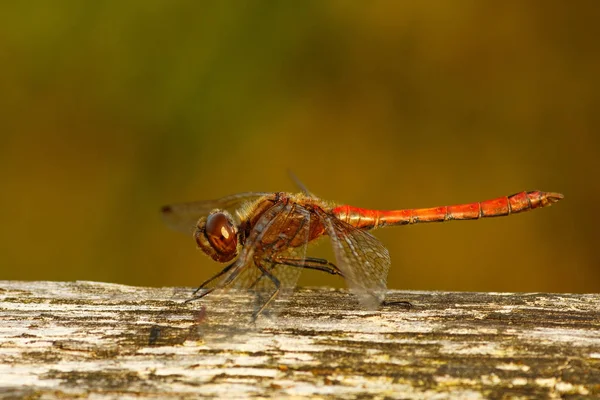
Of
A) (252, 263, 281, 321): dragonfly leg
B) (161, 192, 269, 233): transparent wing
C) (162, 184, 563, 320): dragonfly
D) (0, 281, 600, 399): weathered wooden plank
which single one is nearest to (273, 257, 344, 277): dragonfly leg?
(162, 184, 563, 320): dragonfly

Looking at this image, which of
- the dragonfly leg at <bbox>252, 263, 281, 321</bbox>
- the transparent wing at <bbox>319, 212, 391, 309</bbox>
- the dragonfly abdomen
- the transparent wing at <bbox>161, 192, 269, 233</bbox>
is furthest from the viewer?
the transparent wing at <bbox>161, 192, 269, 233</bbox>

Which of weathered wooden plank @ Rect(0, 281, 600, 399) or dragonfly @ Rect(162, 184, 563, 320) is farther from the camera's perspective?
dragonfly @ Rect(162, 184, 563, 320)

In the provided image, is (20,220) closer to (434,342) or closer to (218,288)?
(218,288)

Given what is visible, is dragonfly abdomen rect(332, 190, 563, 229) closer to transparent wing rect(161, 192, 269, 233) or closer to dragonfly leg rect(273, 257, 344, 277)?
dragonfly leg rect(273, 257, 344, 277)

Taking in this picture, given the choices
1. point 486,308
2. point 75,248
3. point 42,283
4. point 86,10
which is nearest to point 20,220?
point 75,248

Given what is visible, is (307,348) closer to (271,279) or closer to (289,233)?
(271,279)

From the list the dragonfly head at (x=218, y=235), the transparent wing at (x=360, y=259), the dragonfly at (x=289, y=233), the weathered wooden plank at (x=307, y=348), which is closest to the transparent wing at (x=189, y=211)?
the dragonfly at (x=289, y=233)

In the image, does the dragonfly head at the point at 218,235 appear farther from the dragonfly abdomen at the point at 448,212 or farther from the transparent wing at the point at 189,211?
the dragonfly abdomen at the point at 448,212

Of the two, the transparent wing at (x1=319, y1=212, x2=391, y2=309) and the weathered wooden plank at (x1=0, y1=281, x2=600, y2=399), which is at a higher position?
the transparent wing at (x1=319, y1=212, x2=391, y2=309)
